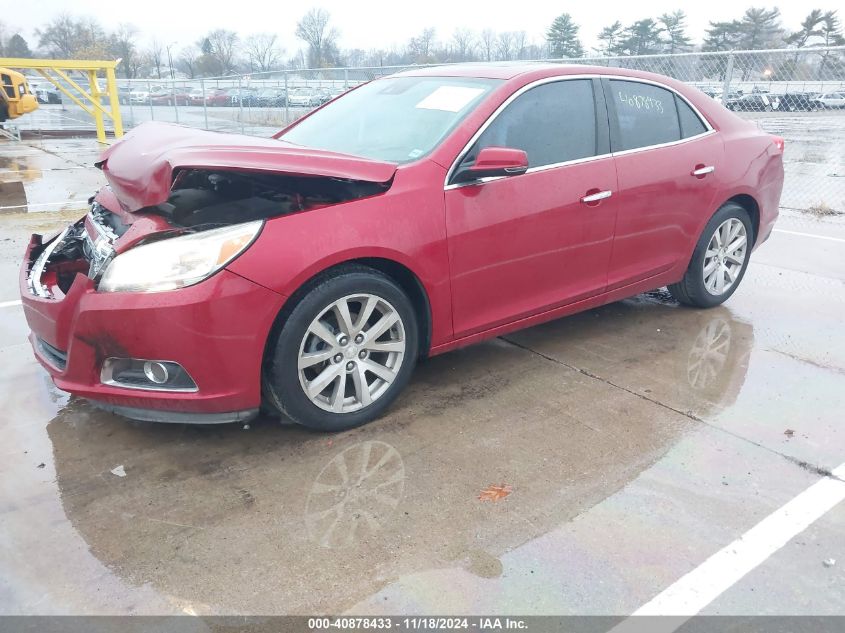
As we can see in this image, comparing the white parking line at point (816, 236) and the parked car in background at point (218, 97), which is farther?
the parked car in background at point (218, 97)

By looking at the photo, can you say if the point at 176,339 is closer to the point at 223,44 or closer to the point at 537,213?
the point at 537,213

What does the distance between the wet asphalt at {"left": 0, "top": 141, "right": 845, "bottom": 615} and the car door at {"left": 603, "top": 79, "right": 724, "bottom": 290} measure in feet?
2.05

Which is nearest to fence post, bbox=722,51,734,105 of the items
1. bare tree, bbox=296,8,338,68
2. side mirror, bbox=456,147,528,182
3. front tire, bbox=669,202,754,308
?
front tire, bbox=669,202,754,308

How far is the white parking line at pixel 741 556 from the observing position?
2.17m

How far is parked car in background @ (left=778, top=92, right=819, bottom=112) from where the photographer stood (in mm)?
10039

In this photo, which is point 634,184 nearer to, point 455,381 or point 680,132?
point 680,132

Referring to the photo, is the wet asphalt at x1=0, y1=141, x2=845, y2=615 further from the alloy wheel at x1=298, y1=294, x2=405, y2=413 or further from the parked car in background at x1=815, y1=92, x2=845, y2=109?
the parked car in background at x1=815, y1=92, x2=845, y2=109

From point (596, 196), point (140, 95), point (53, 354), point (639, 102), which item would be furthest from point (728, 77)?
point (140, 95)

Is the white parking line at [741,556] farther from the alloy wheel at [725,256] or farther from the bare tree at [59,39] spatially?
the bare tree at [59,39]

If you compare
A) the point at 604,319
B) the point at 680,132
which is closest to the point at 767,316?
the point at 604,319

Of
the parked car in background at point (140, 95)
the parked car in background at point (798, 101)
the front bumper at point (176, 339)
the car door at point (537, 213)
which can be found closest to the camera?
the front bumper at point (176, 339)

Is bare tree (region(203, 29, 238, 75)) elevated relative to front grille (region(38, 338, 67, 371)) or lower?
elevated

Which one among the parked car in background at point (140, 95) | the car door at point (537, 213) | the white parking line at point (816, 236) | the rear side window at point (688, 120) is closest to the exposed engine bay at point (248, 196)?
the car door at point (537, 213)

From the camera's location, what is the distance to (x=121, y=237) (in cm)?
287
